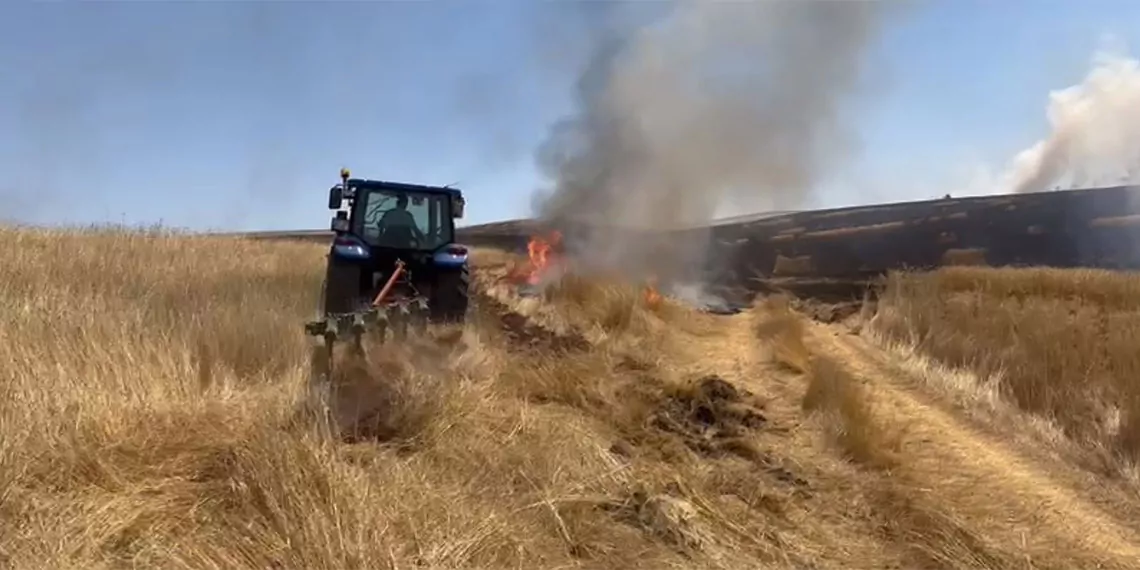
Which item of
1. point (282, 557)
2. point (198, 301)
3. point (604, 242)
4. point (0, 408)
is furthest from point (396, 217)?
point (604, 242)

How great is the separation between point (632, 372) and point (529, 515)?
5.28 meters

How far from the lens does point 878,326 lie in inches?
672

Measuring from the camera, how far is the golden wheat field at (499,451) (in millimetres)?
3936

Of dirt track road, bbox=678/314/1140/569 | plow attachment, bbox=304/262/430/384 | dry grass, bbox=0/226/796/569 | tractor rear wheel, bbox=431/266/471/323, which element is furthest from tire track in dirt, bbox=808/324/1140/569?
tractor rear wheel, bbox=431/266/471/323

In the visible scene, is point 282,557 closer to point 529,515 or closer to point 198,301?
point 529,515

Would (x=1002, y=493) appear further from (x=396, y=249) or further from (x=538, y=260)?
(x=538, y=260)

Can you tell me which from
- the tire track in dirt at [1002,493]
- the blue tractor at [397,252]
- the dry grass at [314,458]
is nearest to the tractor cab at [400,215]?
the blue tractor at [397,252]

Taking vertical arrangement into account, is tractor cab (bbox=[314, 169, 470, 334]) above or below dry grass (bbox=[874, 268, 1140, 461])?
above

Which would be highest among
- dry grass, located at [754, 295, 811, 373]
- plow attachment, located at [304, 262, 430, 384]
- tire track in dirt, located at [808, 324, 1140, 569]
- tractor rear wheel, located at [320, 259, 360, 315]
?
tractor rear wheel, located at [320, 259, 360, 315]

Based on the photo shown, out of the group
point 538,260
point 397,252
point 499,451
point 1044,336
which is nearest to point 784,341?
point 1044,336

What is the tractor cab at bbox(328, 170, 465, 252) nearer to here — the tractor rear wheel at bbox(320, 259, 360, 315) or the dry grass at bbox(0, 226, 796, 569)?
the tractor rear wheel at bbox(320, 259, 360, 315)

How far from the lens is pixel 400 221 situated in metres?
12.6

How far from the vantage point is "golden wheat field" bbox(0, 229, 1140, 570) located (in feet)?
12.9

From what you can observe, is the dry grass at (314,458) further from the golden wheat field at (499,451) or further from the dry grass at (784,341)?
the dry grass at (784,341)
